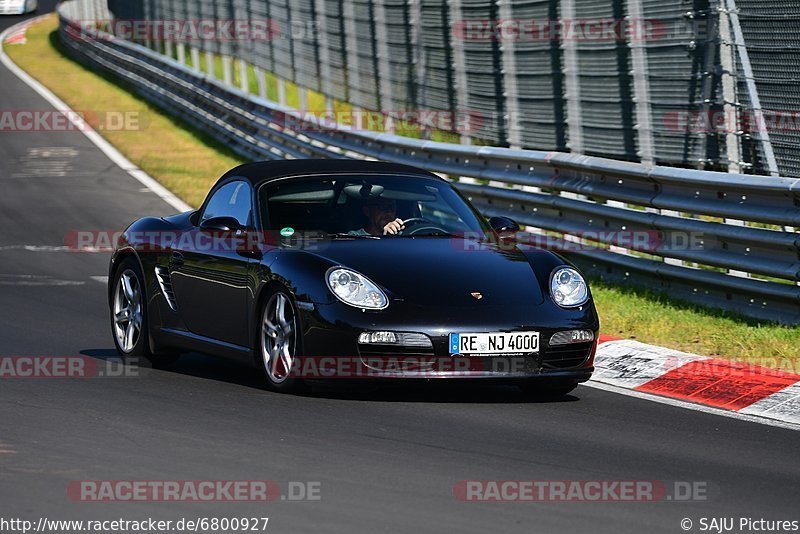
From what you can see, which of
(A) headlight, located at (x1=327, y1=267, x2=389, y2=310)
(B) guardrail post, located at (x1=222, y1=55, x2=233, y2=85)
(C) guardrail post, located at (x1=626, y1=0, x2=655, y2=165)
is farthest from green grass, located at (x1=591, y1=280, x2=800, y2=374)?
(B) guardrail post, located at (x1=222, y1=55, x2=233, y2=85)

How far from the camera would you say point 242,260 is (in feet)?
29.3

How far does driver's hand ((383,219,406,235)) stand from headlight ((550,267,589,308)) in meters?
0.99

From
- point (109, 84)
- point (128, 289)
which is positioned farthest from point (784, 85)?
point (109, 84)

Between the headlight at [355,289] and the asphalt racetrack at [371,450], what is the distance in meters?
0.47

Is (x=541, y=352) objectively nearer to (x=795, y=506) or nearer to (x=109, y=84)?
(x=795, y=506)

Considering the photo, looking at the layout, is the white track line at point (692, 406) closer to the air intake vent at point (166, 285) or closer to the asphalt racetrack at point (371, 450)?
the asphalt racetrack at point (371, 450)

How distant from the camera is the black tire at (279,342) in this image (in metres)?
8.31

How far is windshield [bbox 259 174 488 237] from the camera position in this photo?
9.06 meters

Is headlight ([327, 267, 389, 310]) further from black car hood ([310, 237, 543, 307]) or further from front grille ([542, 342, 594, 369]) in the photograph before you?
front grille ([542, 342, 594, 369])

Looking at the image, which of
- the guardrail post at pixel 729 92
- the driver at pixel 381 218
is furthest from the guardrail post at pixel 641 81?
the driver at pixel 381 218

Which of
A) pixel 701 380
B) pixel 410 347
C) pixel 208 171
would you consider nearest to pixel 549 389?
pixel 701 380

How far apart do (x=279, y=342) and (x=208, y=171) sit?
46.7ft

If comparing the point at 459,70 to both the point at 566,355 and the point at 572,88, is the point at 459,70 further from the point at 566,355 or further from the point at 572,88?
the point at 566,355

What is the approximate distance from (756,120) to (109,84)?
25.0 meters
